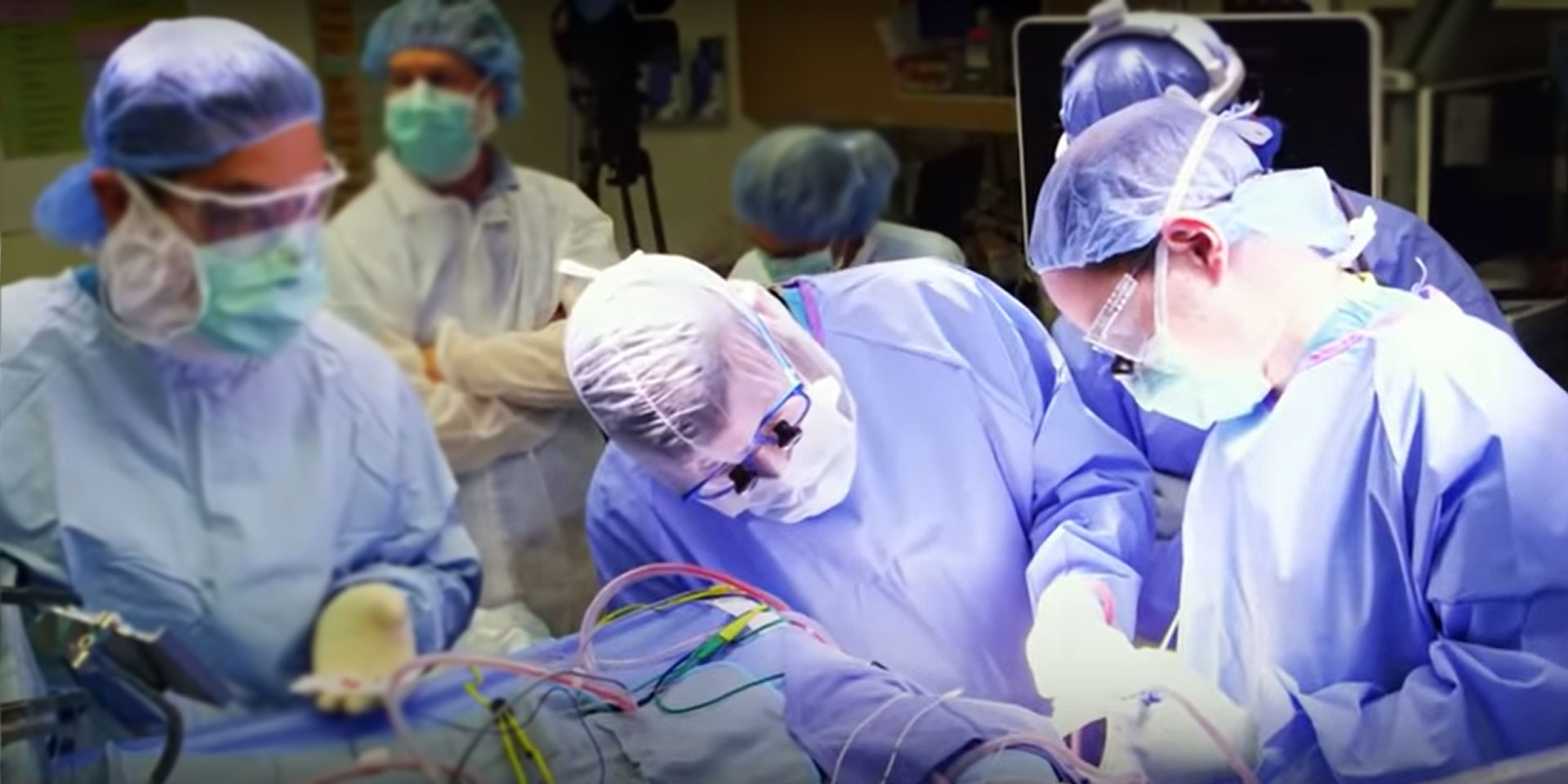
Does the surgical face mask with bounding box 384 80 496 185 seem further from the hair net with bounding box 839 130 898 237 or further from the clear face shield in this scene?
the clear face shield

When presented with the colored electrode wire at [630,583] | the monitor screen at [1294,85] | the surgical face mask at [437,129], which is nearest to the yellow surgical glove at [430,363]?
the surgical face mask at [437,129]

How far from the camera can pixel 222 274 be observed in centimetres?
92

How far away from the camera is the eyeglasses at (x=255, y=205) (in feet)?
2.98

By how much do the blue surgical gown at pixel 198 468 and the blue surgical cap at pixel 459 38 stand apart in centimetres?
17

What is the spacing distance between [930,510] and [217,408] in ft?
1.61

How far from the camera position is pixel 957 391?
3.76 feet

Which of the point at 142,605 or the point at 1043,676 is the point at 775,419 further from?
the point at 142,605

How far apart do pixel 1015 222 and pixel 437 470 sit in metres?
0.46

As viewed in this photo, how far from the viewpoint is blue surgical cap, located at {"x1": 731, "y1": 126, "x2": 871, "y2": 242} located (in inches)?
41.9

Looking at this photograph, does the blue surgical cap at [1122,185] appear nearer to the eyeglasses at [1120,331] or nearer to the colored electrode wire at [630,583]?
the eyeglasses at [1120,331]

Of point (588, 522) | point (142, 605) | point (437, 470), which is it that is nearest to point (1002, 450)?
point (588, 522)

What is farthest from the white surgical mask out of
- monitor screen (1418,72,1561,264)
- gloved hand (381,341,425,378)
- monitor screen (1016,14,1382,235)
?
monitor screen (1418,72,1561,264)

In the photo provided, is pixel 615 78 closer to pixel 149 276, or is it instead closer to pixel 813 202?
pixel 813 202

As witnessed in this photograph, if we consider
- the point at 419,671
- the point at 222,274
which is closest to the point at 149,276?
the point at 222,274
